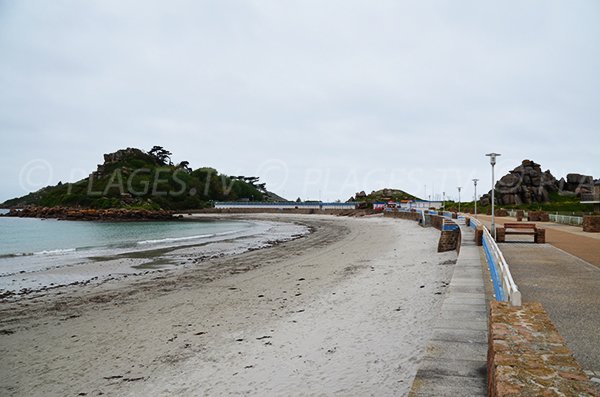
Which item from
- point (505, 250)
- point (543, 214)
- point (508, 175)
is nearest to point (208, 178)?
point (508, 175)

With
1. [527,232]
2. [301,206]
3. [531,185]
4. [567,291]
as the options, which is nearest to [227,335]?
[567,291]

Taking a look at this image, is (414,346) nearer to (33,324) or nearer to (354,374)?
(354,374)

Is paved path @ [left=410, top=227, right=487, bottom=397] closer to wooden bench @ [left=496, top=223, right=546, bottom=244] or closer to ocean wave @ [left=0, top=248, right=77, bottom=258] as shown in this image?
wooden bench @ [left=496, top=223, right=546, bottom=244]

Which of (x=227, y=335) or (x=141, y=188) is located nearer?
(x=227, y=335)

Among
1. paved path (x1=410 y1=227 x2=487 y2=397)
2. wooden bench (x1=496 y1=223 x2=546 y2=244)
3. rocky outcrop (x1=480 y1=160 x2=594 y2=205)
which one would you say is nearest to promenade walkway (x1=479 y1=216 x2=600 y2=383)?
wooden bench (x1=496 y1=223 x2=546 y2=244)

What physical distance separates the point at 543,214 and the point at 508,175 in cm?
3511

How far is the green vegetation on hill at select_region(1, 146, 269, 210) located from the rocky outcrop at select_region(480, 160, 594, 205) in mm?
96242

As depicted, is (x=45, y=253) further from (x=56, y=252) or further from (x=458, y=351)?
(x=458, y=351)

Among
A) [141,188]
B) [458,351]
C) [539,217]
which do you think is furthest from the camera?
[141,188]

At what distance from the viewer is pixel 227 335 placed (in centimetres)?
836

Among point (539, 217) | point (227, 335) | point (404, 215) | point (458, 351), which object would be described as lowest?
point (227, 335)

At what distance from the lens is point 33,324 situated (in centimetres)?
984

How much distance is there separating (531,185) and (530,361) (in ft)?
230

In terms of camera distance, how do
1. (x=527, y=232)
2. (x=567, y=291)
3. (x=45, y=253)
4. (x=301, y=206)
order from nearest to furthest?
1. (x=567, y=291)
2. (x=527, y=232)
3. (x=45, y=253)
4. (x=301, y=206)
